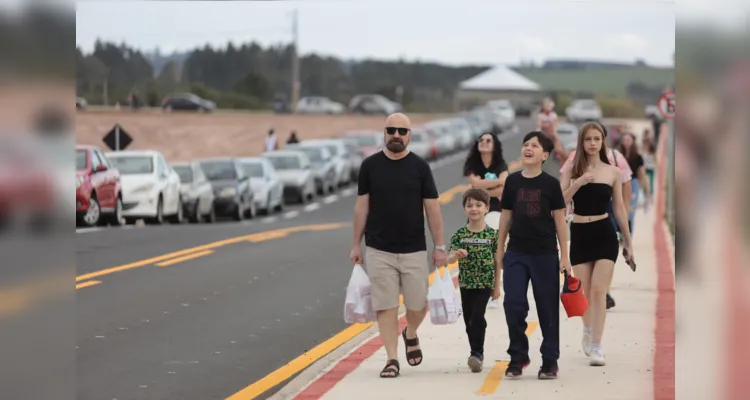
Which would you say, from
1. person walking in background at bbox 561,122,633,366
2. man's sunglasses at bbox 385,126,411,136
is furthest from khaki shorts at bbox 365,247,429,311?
person walking in background at bbox 561,122,633,366

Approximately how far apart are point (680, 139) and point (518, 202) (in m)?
4.92

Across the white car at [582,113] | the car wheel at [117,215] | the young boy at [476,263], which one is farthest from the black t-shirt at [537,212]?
the white car at [582,113]

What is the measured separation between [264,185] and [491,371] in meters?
27.3

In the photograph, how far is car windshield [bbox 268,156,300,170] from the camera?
43781 mm

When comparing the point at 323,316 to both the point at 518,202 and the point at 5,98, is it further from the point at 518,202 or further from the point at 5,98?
the point at 5,98

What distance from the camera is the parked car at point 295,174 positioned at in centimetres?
4303

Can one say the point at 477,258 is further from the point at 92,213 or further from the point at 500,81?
the point at 500,81

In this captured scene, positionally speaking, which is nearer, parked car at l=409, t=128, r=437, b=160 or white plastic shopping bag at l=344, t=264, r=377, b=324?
white plastic shopping bag at l=344, t=264, r=377, b=324

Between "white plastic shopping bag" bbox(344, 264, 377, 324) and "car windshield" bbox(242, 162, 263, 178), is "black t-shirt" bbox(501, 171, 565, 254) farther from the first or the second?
"car windshield" bbox(242, 162, 263, 178)

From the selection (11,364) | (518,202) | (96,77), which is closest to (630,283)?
(518,202)

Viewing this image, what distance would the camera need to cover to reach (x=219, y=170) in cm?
3678

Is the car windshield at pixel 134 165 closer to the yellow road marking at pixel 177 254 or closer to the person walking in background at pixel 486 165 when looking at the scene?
the yellow road marking at pixel 177 254

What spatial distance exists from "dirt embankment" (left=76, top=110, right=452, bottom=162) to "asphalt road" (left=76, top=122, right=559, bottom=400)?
1358 inches

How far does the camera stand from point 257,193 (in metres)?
37.5
